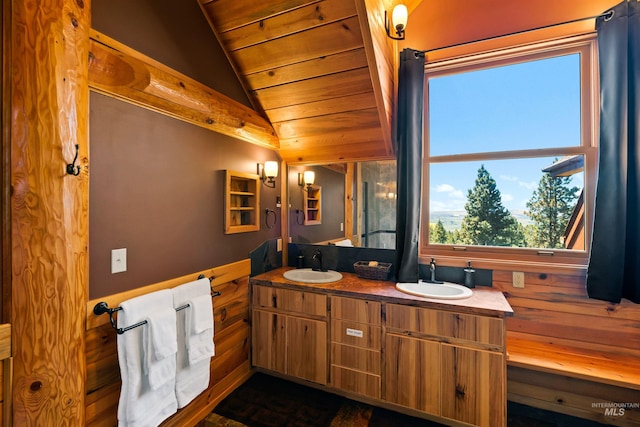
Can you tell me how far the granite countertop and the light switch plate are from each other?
3.42 ft

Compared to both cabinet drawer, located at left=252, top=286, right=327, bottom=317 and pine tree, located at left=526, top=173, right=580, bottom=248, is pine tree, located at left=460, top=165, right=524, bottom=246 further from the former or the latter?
cabinet drawer, located at left=252, top=286, right=327, bottom=317

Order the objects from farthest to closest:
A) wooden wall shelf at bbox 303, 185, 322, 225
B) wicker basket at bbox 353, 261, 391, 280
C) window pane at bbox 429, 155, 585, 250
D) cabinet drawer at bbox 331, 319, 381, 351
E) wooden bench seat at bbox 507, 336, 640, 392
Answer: wooden wall shelf at bbox 303, 185, 322, 225, wicker basket at bbox 353, 261, 391, 280, window pane at bbox 429, 155, 585, 250, cabinet drawer at bbox 331, 319, 381, 351, wooden bench seat at bbox 507, 336, 640, 392

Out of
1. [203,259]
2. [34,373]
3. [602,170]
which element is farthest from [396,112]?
[34,373]

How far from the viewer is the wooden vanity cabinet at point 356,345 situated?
6.42 ft

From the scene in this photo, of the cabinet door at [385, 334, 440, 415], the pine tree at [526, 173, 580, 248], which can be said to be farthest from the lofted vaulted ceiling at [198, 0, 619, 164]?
the cabinet door at [385, 334, 440, 415]

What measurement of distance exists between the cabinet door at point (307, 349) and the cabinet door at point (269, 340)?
0.06 meters

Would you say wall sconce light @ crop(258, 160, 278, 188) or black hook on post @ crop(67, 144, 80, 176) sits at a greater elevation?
wall sconce light @ crop(258, 160, 278, 188)

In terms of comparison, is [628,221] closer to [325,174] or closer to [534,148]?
[534,148]

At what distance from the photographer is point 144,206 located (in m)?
1.58

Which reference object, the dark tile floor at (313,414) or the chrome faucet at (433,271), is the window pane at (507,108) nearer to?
the chrome faucet at (433,271)

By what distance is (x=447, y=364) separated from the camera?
1771mm

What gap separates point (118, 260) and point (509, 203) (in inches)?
103

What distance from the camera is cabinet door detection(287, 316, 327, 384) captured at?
6.94 ft

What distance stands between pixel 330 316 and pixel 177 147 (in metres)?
1.53
